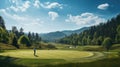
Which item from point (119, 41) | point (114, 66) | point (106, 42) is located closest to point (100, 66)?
point (114, 66)

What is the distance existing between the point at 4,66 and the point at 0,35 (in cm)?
7990

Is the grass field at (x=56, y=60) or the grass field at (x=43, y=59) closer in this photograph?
the grass field at (x=56, y=60)

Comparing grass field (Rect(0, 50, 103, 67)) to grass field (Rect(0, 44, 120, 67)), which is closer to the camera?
grass field (Rect(0, 44, 120, 67))

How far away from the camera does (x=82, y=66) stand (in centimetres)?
4525

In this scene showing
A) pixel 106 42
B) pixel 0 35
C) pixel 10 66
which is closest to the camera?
pixel 10 66

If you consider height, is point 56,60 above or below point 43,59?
below

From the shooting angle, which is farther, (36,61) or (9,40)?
(9,40)

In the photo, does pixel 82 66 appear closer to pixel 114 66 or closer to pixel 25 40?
pixel 114 66

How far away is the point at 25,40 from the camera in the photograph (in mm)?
158125

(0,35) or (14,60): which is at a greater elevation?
(0,35)

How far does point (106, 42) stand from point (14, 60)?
92.6 meters

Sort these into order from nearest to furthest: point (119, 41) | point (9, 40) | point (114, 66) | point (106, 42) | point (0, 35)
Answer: point (114, 66) → point (0, 35) → point (106, 42) → point (9, 40) → point (119, 41)

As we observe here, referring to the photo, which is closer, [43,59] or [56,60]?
[56,60]

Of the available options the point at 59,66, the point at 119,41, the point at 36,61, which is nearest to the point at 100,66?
the point at 59,66
